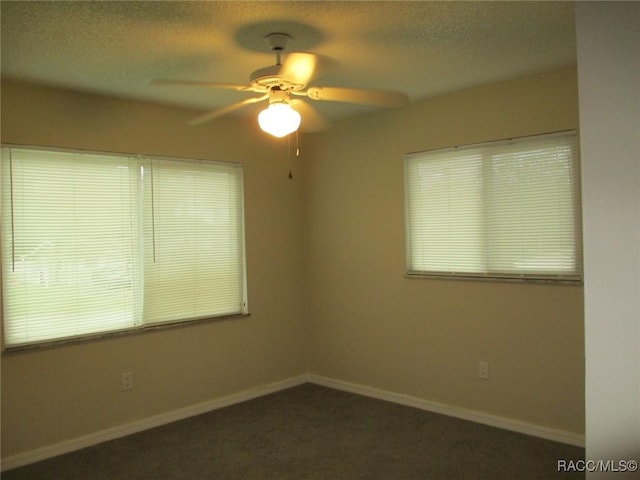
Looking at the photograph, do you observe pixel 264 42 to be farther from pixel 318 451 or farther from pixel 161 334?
pixel 318 451

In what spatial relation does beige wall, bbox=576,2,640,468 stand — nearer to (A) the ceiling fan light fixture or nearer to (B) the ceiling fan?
(B) the ceiling fan

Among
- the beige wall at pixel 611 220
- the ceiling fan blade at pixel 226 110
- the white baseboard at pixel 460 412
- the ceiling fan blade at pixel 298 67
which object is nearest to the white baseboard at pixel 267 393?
the white baseboard at pixel 460 412

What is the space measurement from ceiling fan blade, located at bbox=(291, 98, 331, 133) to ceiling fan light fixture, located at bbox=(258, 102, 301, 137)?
10.4 inches

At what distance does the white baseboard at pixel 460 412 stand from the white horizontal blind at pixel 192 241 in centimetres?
116

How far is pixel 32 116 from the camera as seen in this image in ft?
11.1

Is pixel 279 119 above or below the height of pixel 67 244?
above

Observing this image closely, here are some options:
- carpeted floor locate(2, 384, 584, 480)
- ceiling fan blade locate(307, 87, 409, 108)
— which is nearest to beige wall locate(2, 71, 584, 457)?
carpeted floor locate(2, 384, 584, 480)

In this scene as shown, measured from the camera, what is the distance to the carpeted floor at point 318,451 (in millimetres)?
3078

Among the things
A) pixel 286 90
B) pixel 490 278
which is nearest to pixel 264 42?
pixel 286 90

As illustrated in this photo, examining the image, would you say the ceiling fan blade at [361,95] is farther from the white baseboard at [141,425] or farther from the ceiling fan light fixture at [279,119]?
the white baseboard at [141,425]

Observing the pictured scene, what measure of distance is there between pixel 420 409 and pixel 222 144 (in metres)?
2.69

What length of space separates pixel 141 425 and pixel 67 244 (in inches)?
56.1

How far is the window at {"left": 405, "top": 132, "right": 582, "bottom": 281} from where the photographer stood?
3381 mm

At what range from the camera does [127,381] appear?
380cm
